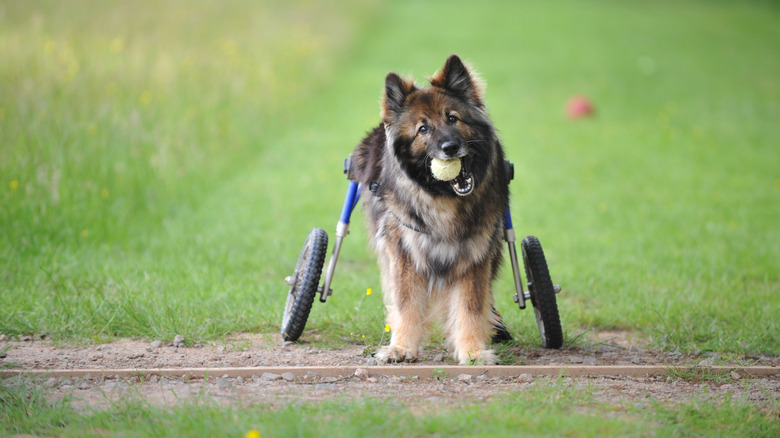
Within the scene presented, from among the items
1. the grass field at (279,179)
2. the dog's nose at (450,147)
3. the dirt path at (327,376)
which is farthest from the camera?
the grass field at (279,179)

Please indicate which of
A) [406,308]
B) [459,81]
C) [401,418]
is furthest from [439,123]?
[401,418]

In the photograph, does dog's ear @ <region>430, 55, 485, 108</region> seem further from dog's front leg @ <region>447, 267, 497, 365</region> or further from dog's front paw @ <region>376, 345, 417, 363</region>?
dog's front paw @ <region>376, 345, 417, 363</region>

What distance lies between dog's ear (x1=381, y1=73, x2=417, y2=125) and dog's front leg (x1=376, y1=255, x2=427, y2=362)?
0.88m

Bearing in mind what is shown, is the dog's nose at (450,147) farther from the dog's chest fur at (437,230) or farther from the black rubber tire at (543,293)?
the black rubber tire at (543,293)

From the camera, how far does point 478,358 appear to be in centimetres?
463

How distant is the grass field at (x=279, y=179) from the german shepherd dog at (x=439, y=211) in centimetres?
72

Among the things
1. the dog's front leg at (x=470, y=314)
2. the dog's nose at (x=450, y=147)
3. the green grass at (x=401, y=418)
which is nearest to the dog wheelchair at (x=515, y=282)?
the dog's front leg at (x=470, y=314)

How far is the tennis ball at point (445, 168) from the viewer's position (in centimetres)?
438

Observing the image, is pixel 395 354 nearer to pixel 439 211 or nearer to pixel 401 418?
pixel 439 211

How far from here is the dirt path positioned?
4.06m

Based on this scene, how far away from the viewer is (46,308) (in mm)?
5598

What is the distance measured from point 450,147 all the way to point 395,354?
1.32 m

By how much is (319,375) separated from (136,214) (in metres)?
4.67

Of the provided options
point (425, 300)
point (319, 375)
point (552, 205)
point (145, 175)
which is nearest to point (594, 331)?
point (425, 300)
